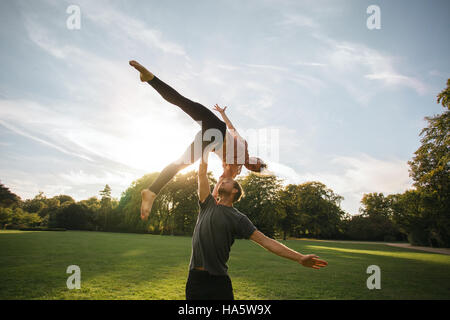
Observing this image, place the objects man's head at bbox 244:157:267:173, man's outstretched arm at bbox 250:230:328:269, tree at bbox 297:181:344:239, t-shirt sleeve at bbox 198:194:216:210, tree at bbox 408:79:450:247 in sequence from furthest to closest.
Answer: tree at bbox 297:181:344:239
tree at bbox 408:79:450:247
man's head at bbox 244:157:267:173
t-shirt sleeve at bbox 198:194:216:210
man's outstretched arm at bbox 250:230:328:269

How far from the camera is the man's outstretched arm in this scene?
237cm

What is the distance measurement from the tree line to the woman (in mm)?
19880

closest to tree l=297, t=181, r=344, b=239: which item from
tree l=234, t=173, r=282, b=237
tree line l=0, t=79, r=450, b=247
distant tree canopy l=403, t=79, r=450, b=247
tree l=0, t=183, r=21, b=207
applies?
tree line l=0, t=79, r=450, b=247

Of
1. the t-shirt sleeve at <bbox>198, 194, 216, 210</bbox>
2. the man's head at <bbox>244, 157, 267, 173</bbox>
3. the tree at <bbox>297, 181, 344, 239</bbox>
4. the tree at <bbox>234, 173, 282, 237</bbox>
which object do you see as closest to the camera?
the t-shirt sleeve at <bbox>198, 194, 216, 210</bbox>

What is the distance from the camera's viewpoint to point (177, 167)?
2.72 m

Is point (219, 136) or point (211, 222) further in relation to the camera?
point (219, 136)

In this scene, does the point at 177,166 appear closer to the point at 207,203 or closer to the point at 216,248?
the point at 207,203

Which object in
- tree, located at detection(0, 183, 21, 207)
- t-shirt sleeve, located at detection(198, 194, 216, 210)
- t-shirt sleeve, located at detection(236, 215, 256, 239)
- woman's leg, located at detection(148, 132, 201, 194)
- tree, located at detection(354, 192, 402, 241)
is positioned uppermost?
woman's leg, located at detection(148, 132, 201, 194)

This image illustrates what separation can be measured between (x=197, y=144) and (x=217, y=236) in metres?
1.02

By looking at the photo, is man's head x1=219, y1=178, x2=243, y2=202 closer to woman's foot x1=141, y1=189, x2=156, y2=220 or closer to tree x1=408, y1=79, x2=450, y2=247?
woman's foot x1=141, y1=189, x2=156, y2=220
